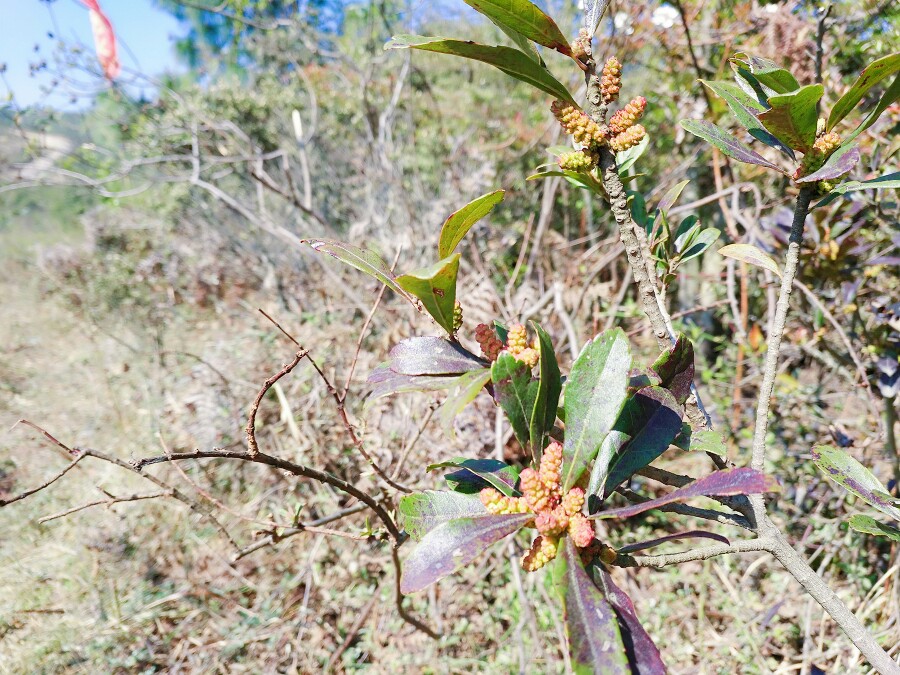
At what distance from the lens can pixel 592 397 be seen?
50 centimetres

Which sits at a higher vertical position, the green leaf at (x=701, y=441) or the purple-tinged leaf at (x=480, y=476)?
the green leaf at (x=701, y=441)

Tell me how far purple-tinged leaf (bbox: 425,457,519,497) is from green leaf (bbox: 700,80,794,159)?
467 mm

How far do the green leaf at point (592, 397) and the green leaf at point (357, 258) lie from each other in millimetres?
211

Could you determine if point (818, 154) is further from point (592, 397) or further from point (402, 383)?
point (402, 383)

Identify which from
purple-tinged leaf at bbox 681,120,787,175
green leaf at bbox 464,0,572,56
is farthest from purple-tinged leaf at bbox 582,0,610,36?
purple-tinged leaf at bbox 681,120,787,175

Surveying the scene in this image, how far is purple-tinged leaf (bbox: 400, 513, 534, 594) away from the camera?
1.44ft

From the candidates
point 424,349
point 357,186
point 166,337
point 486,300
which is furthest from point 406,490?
point 166,337

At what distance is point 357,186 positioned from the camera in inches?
155

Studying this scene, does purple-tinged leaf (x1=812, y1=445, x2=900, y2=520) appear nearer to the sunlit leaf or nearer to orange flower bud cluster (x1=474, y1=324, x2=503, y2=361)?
the sunlit leaf

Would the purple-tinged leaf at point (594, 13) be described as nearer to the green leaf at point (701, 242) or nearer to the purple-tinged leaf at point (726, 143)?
the purple-tinged leaf at point (726, 143)

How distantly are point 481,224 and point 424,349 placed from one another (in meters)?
2.32

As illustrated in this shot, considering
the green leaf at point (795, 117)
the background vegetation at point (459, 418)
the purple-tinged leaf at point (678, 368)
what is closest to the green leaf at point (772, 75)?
the green leaf at point (795, 117)

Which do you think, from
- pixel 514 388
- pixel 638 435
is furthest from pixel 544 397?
pixel 638 435

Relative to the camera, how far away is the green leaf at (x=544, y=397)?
1.47ft
